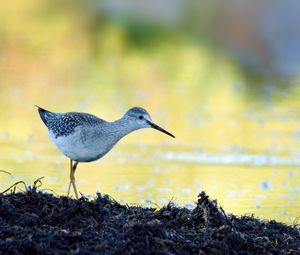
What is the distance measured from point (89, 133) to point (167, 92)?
365 inches

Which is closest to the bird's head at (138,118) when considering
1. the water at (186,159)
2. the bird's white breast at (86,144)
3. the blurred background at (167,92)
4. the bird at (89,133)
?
the bird at (89,133)

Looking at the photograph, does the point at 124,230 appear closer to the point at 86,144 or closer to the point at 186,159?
the point at 86,144

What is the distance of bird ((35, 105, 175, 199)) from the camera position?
912cm

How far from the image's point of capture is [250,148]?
44.1ft

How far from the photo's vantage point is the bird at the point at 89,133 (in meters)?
9.12

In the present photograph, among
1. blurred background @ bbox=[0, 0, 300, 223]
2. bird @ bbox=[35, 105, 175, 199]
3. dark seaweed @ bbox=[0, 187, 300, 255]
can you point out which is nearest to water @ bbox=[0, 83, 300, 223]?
blurred background @ bbox=[0, 0, 300, 223]

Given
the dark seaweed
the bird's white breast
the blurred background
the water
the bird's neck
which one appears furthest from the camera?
the blurred background

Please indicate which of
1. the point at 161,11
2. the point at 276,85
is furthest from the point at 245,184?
the point at 161,11

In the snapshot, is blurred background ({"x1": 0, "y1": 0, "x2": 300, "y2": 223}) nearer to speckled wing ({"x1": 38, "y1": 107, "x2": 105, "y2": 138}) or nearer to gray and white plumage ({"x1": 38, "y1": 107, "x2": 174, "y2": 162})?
gray and white plumage ({"x1": 38, "y1": 107, "x2": 174, "y2": 162})

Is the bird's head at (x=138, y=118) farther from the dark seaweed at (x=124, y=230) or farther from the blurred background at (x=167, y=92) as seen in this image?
the dark seaweed at (x=124, y=230)

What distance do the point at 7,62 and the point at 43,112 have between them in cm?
1189

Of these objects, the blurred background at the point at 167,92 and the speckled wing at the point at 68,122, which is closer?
the speckled wing at the point at 68,122

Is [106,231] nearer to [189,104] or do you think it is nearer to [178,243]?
[178,243]

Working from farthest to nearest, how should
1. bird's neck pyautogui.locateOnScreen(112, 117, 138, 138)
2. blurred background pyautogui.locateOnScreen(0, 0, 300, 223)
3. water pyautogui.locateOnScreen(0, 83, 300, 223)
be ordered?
blurred background pyautogui.locateOnScreen(0, 0, 300, 223) → water pyautogui.locateOnScreen(0, 83, 300, 223) → bird's neck pyautogui.locateOnScreen(112, 117, 138, 138)
